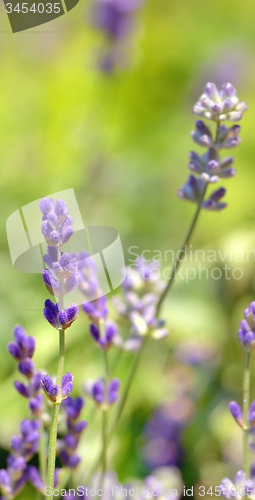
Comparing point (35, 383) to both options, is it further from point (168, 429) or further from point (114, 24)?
point (114, 24)

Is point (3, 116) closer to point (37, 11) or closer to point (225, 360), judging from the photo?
point (37, 11)

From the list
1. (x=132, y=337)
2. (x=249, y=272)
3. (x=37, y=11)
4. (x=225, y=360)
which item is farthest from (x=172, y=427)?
(x=37, y=11)

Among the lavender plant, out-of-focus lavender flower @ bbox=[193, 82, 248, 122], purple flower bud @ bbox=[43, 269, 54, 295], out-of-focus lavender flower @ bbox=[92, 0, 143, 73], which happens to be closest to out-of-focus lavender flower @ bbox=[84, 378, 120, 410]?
the lavender plant

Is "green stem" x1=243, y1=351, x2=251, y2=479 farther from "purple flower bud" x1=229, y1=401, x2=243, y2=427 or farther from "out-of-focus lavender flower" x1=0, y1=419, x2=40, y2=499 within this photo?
"out-of-focus lavender flower" x1=0, y1=419, x2=40, y2=499

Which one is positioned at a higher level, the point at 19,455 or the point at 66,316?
the point at 66,316

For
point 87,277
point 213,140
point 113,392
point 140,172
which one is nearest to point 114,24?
point 140,172

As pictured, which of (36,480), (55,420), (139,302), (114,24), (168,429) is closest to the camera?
(55,420)
